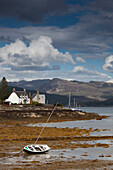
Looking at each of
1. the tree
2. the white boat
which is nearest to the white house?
the tree

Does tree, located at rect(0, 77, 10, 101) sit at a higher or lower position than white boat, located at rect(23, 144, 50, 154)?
higher

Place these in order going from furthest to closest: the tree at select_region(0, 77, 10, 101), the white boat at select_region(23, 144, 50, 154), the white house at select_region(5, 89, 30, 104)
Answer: the white house at select_region(5, 89, 30, 104)
the tree at select_region(0, 77, 10, 101)
the white boat at select_region(23, 144, 50, 154)

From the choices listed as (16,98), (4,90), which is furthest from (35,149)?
(4,90)

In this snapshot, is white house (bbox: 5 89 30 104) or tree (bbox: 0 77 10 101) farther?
white house (bbox: 5 89 30 104)

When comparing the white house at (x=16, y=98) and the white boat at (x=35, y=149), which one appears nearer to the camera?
the white boat at (x=35, y=149)

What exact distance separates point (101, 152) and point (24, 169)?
1340 centimetres

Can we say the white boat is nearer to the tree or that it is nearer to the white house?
the white house

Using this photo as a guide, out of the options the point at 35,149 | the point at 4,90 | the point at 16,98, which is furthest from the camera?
the point at 4,90

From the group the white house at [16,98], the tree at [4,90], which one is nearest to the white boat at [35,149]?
the white house at [16,98]

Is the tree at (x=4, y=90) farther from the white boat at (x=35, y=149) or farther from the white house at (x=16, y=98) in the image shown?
the white boat at (x=35, y=149)

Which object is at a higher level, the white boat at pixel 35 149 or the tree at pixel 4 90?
the tree at pixel 4 90

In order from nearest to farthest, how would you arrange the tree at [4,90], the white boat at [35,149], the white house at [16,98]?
the white boat at [35,149] → the tree at [4,90] → the white house at [16,98]

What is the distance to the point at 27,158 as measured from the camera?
3309 cm

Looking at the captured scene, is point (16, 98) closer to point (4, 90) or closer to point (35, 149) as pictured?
point (4, 90)
